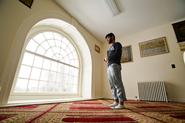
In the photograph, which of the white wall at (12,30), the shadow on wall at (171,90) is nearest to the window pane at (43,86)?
the white wall at (12,30)

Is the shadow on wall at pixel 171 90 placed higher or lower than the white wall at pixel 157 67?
lower

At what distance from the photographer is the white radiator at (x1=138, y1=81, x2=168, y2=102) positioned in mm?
2365

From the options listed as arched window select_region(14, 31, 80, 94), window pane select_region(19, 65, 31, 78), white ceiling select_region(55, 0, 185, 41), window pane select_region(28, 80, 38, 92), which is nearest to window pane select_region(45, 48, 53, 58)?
arched window select_region(14, 31, 80, 94)

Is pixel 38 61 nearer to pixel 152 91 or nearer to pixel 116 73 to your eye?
pixel 116 73

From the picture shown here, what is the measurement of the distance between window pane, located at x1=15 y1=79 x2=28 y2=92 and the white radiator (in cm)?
269

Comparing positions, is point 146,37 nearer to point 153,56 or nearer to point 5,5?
point 153,56

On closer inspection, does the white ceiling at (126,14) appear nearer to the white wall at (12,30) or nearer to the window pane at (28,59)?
the white wall at (12,30)

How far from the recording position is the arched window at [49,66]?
1850mm

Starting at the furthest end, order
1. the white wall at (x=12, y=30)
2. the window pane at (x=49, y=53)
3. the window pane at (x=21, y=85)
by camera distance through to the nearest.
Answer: the window pane at (x=49, y=53) < the window pane at (x=21, y=85) < the white wall at (x=12, y=30)

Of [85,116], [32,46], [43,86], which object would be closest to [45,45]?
[32,46]

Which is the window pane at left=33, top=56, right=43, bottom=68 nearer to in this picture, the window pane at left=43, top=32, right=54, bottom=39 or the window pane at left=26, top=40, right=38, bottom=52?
the window pane at left=26, top=40, right=38, bottom=52

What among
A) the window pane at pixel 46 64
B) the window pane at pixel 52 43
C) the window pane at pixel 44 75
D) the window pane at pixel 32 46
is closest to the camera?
the window pane at pixel 32 46

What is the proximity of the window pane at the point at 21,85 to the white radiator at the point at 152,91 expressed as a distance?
2691mm

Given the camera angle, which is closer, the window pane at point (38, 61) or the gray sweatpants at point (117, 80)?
the gray sweatpants at point (117, 80)
